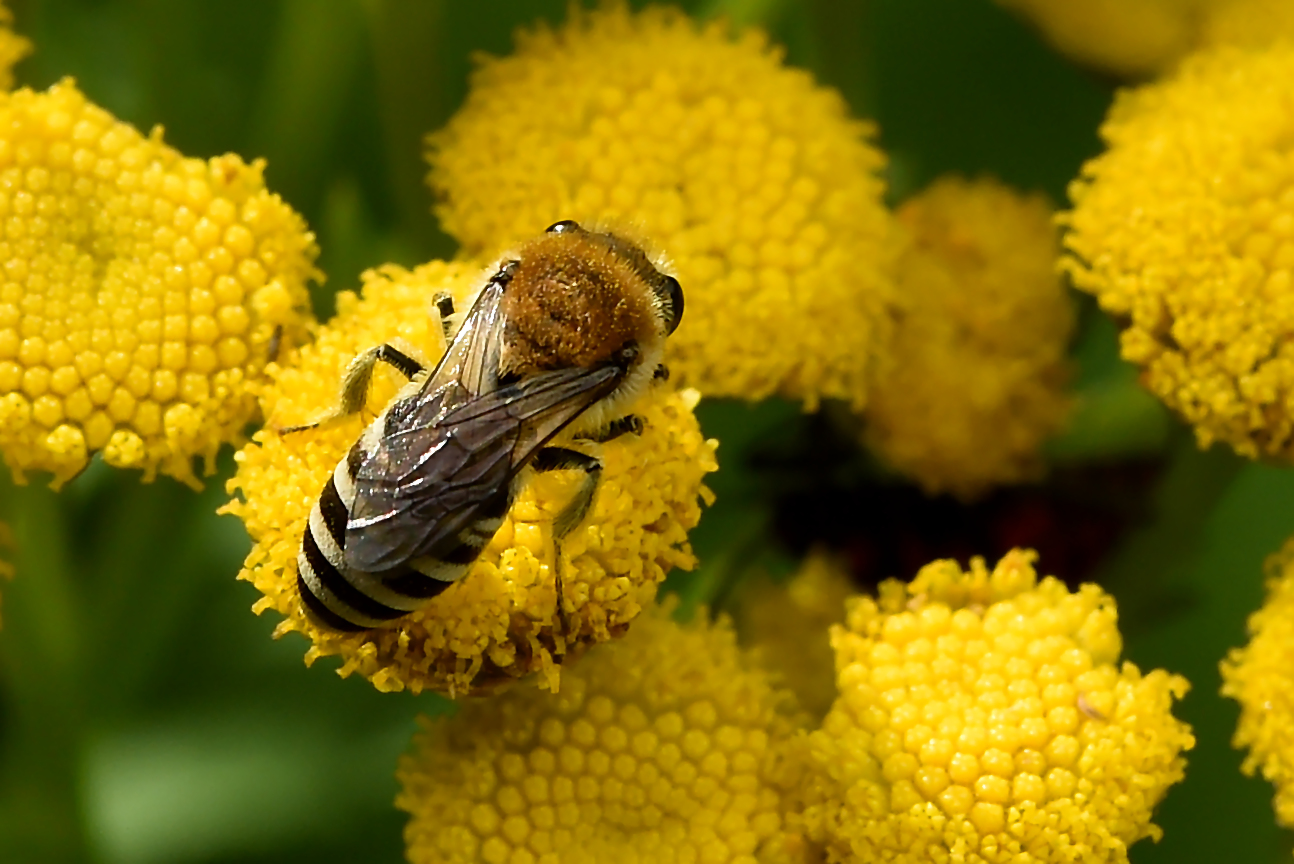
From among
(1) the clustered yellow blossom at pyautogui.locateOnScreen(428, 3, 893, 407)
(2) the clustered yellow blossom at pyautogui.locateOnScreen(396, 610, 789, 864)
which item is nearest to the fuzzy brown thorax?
(1) the clustered yellow blossom at pyautogui.locateOnScreen(428, 3, 893, 407)

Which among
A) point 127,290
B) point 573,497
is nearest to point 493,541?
point 573,497

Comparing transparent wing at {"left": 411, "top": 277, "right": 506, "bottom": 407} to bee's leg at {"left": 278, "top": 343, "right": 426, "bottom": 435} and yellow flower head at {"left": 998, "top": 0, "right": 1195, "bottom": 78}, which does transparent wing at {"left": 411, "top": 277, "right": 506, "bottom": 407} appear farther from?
yellow flower head at {"left": 998, "top": 0, "right": 1195, "bottom": 78}

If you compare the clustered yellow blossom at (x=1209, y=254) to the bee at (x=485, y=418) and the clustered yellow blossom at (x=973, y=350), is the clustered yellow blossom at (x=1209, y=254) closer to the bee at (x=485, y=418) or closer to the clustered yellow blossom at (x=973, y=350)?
the clustered yellow blossom at (x=973, y=350)

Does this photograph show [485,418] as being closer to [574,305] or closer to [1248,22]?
[574,305]

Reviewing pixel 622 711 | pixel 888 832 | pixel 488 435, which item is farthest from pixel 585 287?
pixel 888 832

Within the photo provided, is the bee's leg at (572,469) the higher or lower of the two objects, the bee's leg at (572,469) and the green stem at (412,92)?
the lower

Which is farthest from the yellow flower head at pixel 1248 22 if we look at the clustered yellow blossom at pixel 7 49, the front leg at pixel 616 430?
the clustered yellow blossom at pixel 7 49
